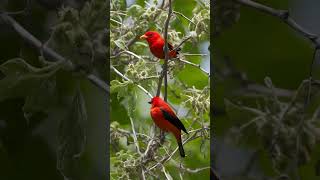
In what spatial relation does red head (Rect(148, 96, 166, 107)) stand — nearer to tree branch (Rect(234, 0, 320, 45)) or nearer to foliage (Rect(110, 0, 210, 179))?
foliage (Rect(110, 0, 210, 179))

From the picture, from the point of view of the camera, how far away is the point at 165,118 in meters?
2.02

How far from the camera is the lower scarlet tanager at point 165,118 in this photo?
2.01m

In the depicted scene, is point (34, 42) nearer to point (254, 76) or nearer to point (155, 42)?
point (155, 42)

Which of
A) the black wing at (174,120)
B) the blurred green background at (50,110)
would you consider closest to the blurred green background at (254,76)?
the black wing at (174,120)

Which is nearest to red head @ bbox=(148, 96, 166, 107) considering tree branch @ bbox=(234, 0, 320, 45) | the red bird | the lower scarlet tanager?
the lower scarlet tanager

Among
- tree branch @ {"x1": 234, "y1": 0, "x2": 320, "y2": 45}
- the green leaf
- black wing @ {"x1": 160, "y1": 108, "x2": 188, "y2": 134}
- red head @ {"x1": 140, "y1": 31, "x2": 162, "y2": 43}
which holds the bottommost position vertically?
black wing @ {"x1": 160, "y1": 108, "x2": 188, "y2": 134}

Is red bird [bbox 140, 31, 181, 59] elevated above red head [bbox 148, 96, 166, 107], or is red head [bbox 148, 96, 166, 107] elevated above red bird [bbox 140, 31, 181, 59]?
red bird [bbox 140, 31, 181, 59]

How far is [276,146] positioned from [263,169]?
0.33ft

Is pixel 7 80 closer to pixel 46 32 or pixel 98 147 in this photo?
pixel 46 32

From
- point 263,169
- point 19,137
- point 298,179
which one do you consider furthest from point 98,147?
point 298,179

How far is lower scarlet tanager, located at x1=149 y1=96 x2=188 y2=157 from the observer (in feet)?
6.61

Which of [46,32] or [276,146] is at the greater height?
[46,32]

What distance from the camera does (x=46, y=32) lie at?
204 centimetres

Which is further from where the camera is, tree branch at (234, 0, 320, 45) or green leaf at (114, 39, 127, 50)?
green leaf at (114, 39, 127, 50)
